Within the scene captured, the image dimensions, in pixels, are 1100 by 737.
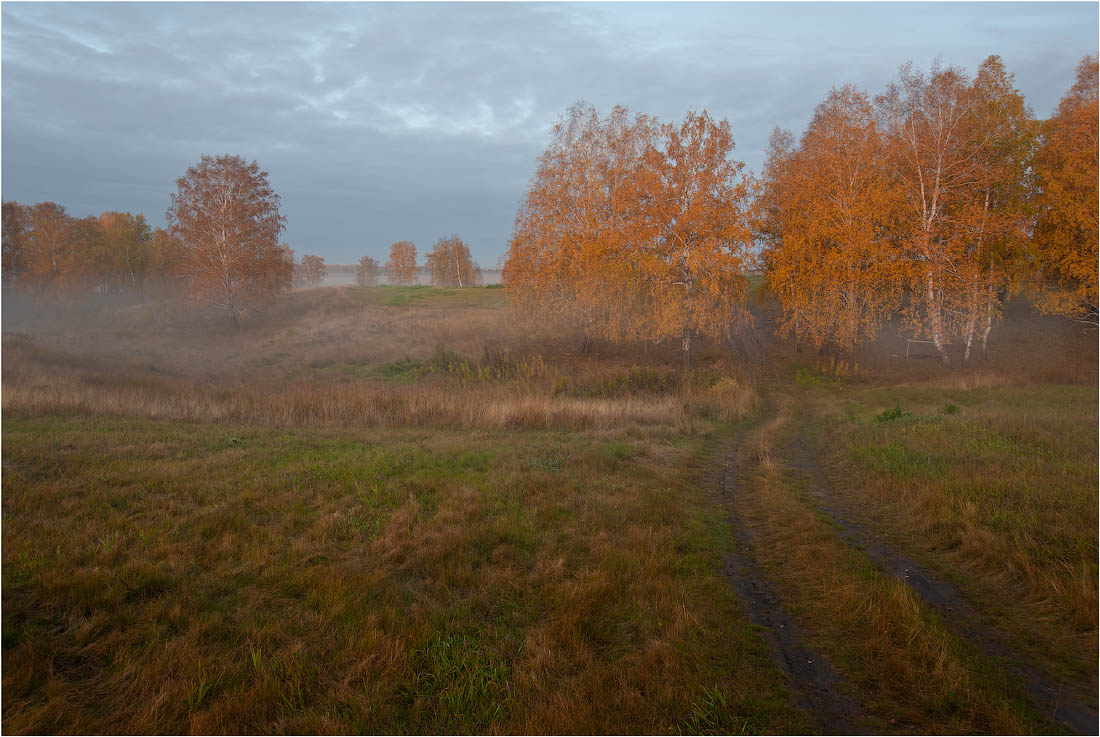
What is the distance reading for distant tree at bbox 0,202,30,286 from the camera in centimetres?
4672

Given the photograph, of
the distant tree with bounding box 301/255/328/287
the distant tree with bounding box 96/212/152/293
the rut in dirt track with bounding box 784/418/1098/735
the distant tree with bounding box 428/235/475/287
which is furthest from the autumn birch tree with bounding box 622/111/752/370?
the distant tree with bounding box 301/255/328/287

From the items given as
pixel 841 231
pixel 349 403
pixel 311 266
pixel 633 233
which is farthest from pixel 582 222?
pixel 311 266

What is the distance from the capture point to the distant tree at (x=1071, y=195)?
20.8 metres

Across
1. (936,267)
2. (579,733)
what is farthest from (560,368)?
(579,733)

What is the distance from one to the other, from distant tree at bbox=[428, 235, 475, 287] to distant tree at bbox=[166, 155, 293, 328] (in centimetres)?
5639

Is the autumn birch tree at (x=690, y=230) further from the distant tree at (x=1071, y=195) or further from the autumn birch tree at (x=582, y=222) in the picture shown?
the distant tree at (x=1071, y=195)

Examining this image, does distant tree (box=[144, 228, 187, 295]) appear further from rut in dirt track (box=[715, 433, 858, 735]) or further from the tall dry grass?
rut in dirt track (box=[715, 433, 858, 735])

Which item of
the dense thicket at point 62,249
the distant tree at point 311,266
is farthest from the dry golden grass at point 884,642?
the distant tree at point 311,266

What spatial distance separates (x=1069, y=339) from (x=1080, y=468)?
26.0 m

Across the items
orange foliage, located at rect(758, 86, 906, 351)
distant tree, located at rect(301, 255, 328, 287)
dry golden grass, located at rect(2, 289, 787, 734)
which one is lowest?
dry golden grass, located at rect(2, 289, 787, 734)

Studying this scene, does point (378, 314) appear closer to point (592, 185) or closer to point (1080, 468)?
point (592, 185)

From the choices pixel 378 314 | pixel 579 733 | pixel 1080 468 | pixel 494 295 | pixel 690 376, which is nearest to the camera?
pixel 579 733

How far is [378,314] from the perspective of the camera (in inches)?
1841

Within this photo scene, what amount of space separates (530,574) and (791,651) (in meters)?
2.47
